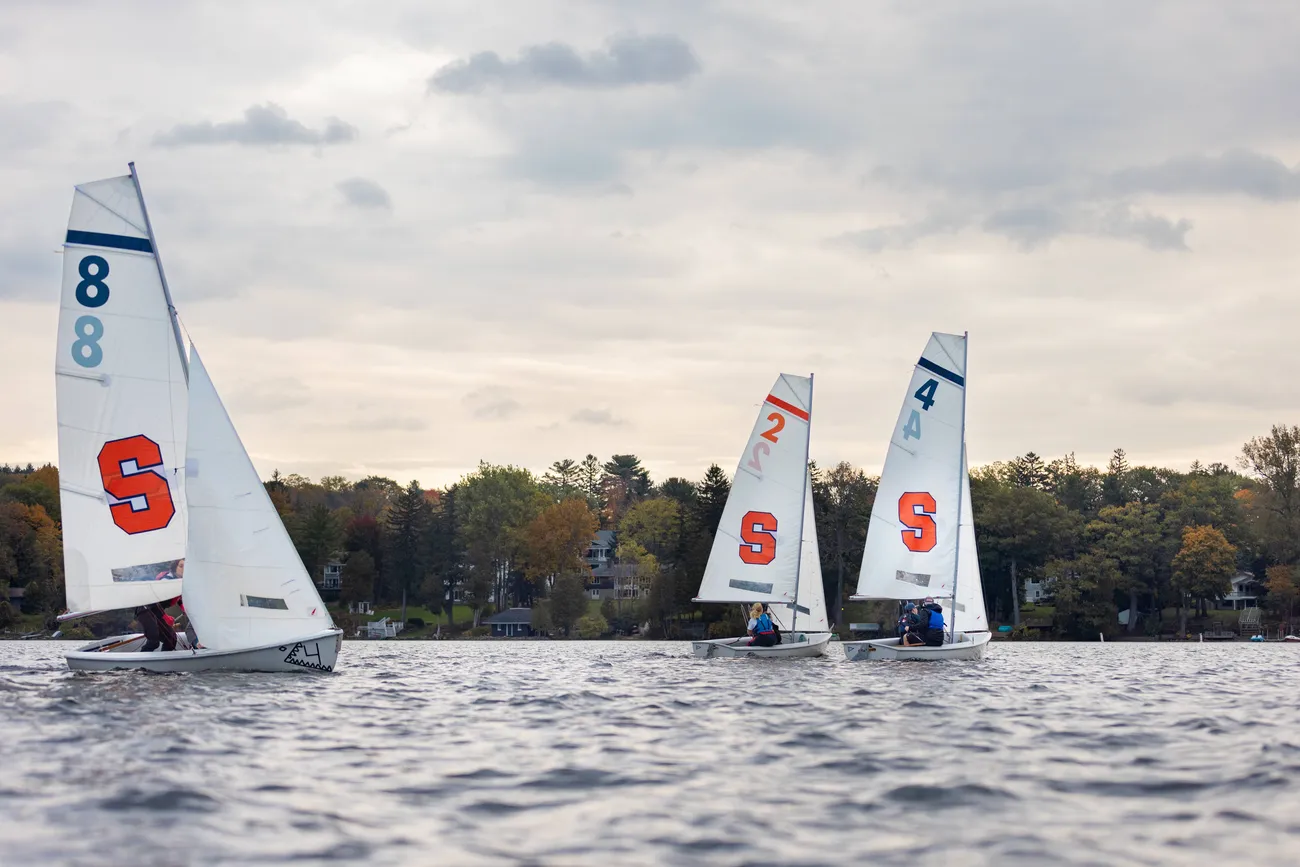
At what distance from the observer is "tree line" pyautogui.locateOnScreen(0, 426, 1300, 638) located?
100 meters

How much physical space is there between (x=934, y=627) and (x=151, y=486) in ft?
70.9

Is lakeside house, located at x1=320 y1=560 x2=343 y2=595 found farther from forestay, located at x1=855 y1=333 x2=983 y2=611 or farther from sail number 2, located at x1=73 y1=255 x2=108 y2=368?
sail number 2, located at x1=73 y1=255 x2=108 y2=368

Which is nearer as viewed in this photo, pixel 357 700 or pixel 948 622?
pixel 357 700

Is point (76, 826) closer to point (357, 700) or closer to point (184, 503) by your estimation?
point (357, 700)

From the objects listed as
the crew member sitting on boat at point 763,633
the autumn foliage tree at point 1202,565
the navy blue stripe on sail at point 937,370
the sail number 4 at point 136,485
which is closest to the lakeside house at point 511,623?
the autumn foliage tree at point 1202,565

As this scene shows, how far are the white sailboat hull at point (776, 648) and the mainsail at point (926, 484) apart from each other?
2372 mm

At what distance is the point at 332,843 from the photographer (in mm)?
9805

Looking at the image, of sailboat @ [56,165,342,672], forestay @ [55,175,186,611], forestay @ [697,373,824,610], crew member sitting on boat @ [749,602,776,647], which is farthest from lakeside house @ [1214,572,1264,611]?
forestay @ [55,175,186,611]

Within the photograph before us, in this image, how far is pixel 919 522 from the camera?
1655 inches

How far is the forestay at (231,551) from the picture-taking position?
2678cm

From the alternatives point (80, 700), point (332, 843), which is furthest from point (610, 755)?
point (80, 700)

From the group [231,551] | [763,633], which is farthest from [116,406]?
[763,633]

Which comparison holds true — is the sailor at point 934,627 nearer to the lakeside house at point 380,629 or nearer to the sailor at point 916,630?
the sailor at point 916,630

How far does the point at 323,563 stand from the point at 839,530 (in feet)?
155
